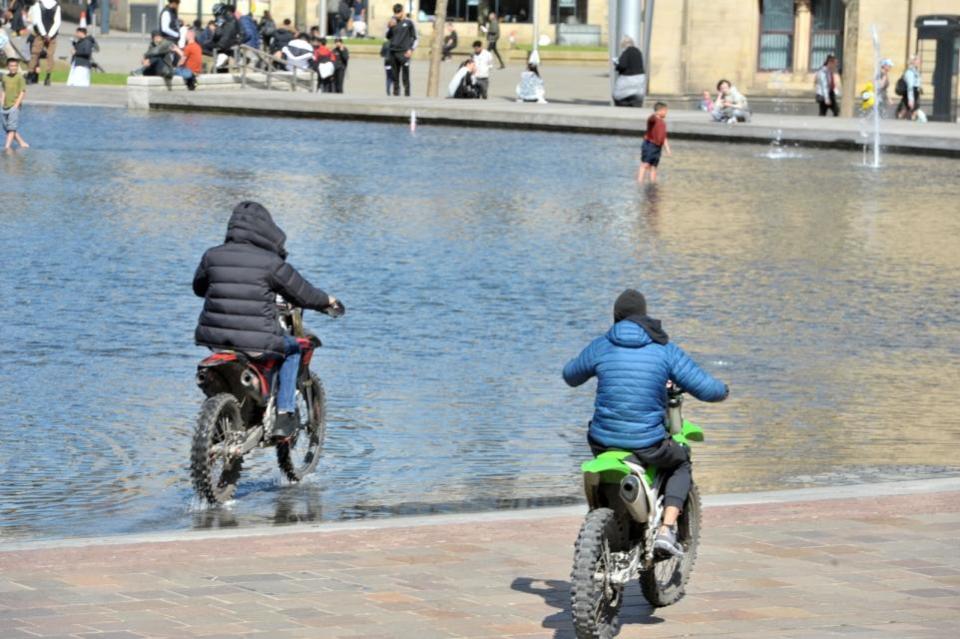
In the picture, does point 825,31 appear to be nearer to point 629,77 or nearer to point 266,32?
point 629,77

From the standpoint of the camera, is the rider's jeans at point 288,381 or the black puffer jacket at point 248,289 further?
the rider's jeans at point 288,381

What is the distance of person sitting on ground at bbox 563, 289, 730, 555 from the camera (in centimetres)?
759

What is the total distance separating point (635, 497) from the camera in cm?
741

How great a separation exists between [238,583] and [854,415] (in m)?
5.75

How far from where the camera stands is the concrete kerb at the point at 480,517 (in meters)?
8.46

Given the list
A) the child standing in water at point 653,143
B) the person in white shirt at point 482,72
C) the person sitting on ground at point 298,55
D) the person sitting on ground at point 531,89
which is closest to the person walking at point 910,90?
the person sitting on ground at point 531,89

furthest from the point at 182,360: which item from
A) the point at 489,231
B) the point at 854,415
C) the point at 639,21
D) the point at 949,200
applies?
the point at 639,21

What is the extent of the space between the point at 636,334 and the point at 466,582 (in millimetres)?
1180

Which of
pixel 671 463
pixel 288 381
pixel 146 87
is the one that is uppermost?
pixel 146 87

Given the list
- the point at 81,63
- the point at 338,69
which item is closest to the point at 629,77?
the point at 338,69

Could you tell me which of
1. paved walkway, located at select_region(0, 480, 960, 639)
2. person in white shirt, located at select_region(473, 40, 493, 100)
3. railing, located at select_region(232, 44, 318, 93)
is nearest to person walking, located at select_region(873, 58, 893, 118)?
person in white shirt, located at select_region(473, 40, 493, 100)

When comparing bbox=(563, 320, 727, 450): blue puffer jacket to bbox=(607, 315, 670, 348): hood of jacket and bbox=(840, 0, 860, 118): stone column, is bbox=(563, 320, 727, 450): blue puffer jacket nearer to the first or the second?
bbox=(607, 315, 670, 348): hood of jacket

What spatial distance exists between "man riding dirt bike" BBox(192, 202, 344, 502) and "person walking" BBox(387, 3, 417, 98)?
3611 cm

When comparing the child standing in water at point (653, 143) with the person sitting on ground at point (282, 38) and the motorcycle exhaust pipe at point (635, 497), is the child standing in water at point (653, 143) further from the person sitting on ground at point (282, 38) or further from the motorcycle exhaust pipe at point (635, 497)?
the person sitting on ground at point (282, 38)
